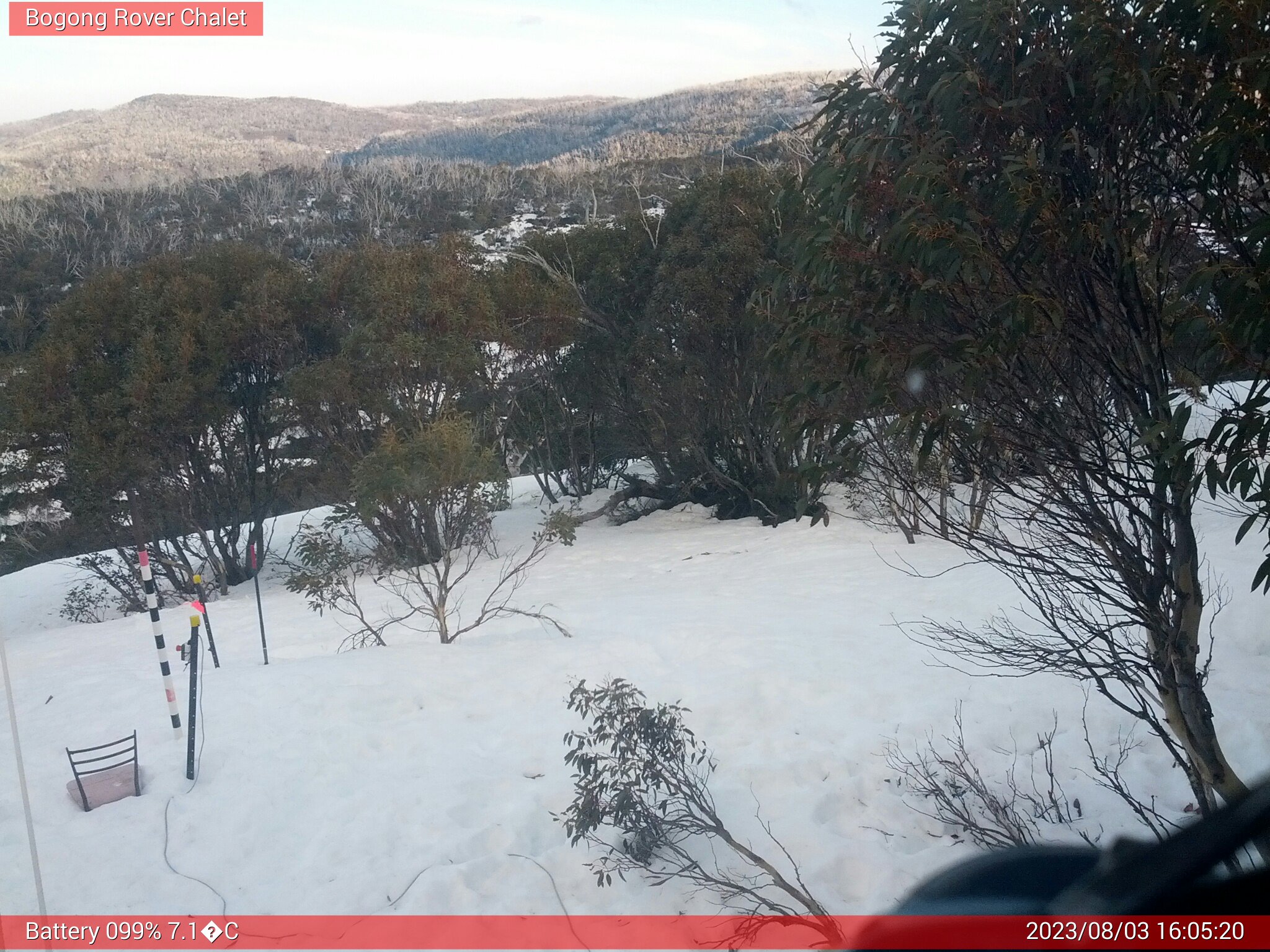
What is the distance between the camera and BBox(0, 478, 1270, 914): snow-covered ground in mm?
3811

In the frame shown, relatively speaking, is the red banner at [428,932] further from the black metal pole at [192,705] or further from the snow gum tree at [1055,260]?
the snow gum tree at [1055,260]

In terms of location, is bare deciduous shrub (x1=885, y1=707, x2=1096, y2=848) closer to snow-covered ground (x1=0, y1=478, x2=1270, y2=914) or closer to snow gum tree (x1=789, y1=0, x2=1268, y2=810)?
snow-covered ground (x1=0, y1=478, x2=1270, y2=914)

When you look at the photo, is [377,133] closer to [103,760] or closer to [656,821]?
[103,760]

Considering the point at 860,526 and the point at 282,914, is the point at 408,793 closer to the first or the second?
the point at 282,914

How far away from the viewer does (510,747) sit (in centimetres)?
523

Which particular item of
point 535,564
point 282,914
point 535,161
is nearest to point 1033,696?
point 282,914

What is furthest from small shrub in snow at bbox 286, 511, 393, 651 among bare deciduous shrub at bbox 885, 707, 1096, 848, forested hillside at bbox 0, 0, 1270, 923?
bare deciduous shrub at bbox 885, 707, 1096, 848

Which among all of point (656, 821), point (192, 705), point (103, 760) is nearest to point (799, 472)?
point (656, 821)

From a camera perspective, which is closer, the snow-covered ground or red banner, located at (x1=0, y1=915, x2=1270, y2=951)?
red banner, located at (x1=0, y1=915, x2=1270, y2=951)

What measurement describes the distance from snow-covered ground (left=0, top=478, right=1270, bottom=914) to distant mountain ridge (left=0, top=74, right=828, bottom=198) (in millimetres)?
13843

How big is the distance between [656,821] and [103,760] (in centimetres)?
339

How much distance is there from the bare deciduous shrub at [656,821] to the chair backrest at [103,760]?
89.9 inches

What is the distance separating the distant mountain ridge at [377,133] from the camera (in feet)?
111

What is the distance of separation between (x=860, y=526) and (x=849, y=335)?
9.98 m
